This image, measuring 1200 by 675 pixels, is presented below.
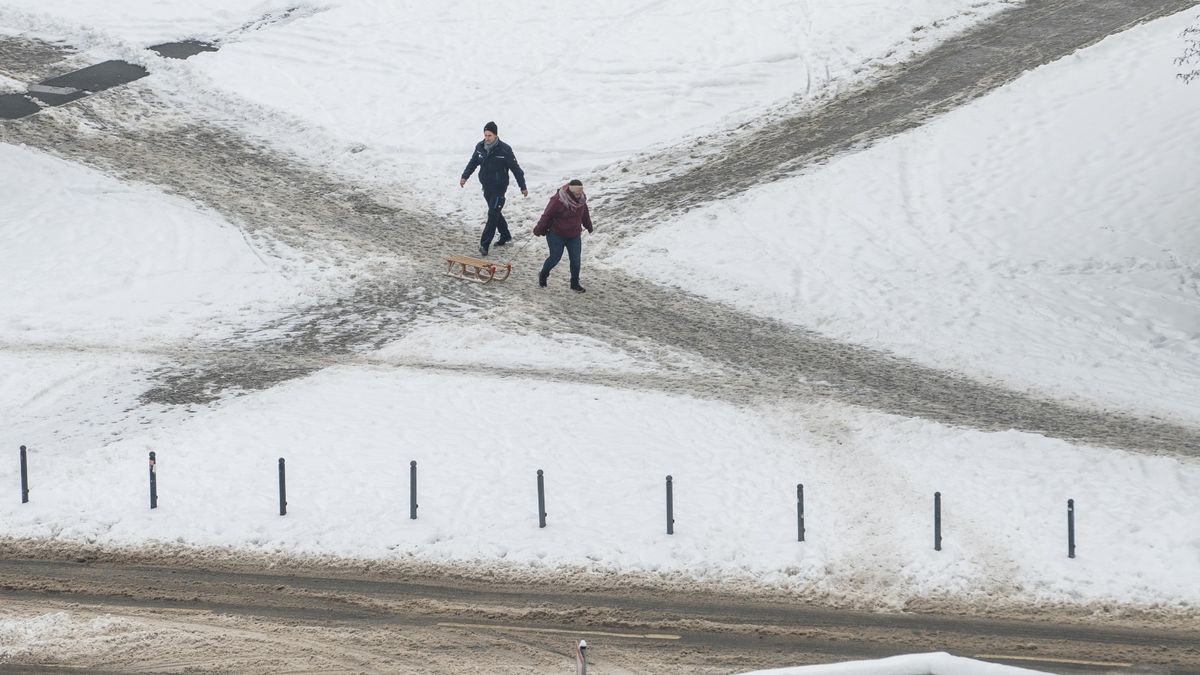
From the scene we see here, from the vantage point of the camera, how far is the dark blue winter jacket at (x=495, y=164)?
22812 millimetres


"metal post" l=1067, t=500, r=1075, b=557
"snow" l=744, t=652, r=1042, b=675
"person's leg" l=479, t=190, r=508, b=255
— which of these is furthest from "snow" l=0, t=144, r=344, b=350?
"snow" l=744, t=652, r=1042, b=675

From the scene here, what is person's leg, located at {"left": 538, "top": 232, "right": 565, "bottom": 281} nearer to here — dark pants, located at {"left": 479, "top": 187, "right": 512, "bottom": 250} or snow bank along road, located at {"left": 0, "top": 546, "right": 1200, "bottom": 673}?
dark pants, located at {"left": 479, "top": 187, "right": 512, "bottom": 250}

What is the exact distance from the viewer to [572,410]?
58.7ft

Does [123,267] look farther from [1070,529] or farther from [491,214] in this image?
[1070,529]

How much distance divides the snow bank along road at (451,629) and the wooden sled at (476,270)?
29.0 feet

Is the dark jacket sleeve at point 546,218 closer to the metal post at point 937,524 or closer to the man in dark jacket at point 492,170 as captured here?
the man in dark jacket at point 492,170

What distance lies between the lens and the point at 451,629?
12906 millimetres

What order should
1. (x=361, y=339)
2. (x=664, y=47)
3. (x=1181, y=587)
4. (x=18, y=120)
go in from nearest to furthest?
(x=1181, y=587)
(x=361, y=339)
(x=18, y=120)
(x=664, y=47)

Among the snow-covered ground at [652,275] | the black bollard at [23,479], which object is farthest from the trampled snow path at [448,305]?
the black bollard at [23,479]

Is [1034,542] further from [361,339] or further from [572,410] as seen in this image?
[361,339]

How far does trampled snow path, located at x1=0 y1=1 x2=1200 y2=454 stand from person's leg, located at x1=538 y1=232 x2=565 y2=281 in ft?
1.36

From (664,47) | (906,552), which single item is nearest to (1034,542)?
(906,552)

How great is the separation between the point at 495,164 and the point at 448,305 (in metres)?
2.97

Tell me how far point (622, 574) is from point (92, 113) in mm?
19377
